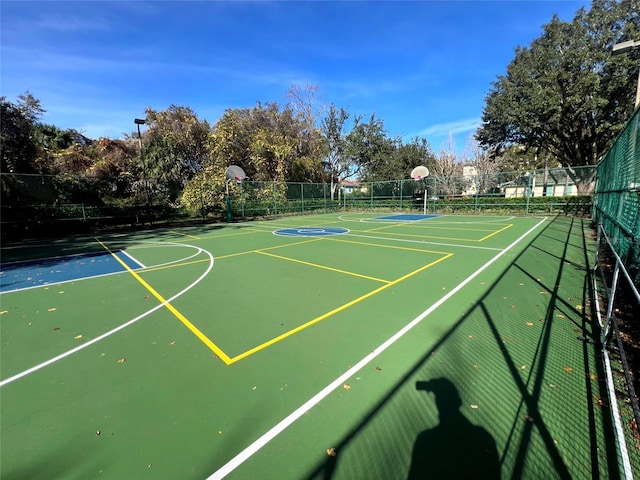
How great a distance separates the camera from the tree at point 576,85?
1903cm

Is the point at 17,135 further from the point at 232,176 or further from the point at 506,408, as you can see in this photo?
the point at 506,408

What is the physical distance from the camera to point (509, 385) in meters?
2.78

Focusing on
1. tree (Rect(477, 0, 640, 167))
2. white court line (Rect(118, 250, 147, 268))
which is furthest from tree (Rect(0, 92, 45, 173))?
tree (Rect(477, 0, 640, 167))

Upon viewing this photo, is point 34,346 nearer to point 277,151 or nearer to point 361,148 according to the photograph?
→ point 277,151

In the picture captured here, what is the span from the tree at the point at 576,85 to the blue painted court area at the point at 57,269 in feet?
85.6

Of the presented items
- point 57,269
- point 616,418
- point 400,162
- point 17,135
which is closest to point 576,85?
point 400,162

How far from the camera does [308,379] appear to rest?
295cm

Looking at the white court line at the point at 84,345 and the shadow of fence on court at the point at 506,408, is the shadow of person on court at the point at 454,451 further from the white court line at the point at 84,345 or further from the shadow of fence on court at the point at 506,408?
the white court line at the point at 84,345

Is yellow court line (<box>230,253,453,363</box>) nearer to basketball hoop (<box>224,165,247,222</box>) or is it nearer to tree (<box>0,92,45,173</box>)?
basketball hoop (<box>224,165,247,222</box>)

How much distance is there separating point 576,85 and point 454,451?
86.4ft

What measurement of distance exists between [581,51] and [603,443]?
26785mm

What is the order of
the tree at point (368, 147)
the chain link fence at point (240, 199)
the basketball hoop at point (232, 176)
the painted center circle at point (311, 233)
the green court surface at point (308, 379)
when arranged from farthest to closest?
the tree at point (368, 147) → the basketball hoop at point (232, 176) → the chain link fence at point (240, 199) → the painted center circle at point (311, 233) → the green court surface at point (308, 379)

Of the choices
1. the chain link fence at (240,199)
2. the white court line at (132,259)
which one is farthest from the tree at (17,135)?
the white court line at (132,259)

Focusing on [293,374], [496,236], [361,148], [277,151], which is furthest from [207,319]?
[361,148]
